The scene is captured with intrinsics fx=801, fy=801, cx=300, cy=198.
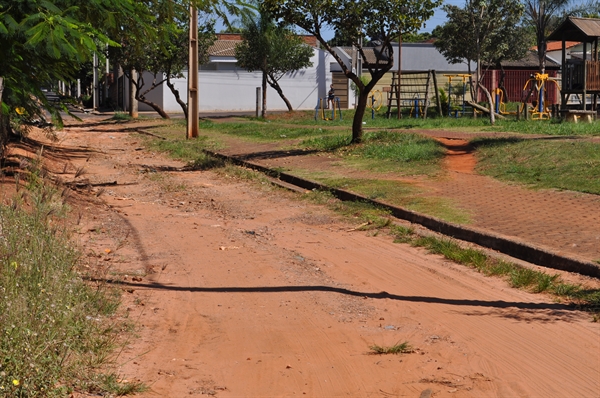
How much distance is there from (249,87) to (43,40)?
40675 millimetres

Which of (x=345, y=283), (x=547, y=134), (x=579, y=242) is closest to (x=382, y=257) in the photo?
(x=345, y=283)

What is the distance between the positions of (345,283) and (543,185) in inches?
228

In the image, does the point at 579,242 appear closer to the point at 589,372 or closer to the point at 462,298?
the point at 462,298

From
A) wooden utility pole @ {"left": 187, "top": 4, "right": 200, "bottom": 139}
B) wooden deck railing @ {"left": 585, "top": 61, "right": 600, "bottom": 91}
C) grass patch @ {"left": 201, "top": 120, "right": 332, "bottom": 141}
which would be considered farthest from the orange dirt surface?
wooden deck railing @ {"left": 585, "top": 61, "right": 600, "bottom": 91}

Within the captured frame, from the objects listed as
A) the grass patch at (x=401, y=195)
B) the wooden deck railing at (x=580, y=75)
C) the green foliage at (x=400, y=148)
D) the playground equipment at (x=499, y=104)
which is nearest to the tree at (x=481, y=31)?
the playground equipment at (x=499, y=104)

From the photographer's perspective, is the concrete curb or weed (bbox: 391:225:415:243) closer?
the concrete curb

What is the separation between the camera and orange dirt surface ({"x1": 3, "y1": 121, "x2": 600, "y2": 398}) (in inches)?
190

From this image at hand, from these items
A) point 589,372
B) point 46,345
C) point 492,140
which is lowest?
point 589,372

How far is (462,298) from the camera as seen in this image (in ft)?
22.1

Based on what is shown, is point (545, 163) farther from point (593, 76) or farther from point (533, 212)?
point (593, 76)

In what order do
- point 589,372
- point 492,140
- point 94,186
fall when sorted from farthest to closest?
point 492,140 < point 94,186 < point 589,372

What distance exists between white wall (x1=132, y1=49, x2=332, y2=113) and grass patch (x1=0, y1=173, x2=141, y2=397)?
40575 millimetres

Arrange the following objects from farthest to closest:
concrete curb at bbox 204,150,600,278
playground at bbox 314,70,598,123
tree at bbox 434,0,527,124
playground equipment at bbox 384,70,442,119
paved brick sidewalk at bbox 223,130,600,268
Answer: tree at bbox 434,0,527,124 < playground equipment at bbox 384,70,442,119 < playground at bbox 314,70,598,123 < paved brick sidewalk at bbox 223,130,600,268 < concrete curb at bbox 204,150,600,278

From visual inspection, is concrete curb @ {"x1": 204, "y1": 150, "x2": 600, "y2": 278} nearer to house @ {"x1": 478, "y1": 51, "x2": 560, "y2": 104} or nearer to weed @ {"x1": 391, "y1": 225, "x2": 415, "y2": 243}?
weed @ {"x1": 391, "y1": 225, "x2": 415, "y2": 243}
